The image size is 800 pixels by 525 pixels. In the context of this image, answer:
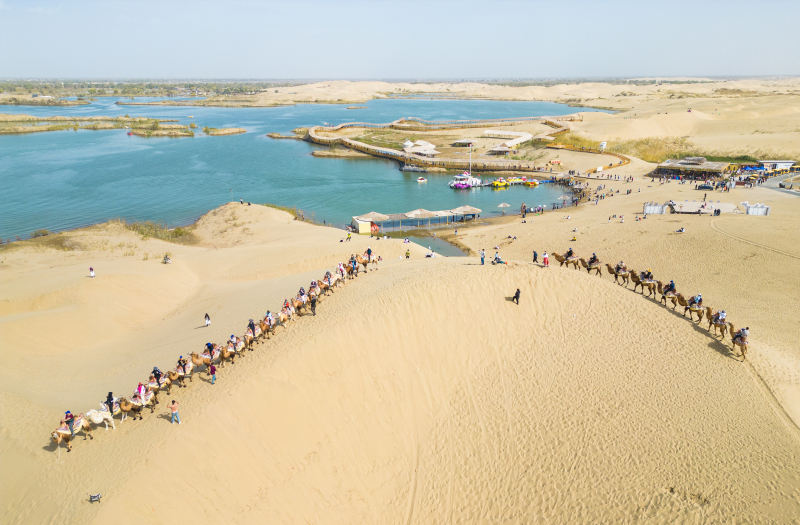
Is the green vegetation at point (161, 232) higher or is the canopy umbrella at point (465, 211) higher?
the canopy umbrella at point (465, 211)

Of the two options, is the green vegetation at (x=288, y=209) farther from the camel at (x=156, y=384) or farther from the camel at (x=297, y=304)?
the camel at (x=156, y=384)

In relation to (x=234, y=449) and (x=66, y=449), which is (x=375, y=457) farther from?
(x=66, y=449)

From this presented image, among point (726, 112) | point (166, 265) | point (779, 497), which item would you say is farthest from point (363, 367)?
point (726, 112)

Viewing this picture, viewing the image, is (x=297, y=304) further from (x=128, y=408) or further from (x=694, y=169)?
(x=694, y=169)

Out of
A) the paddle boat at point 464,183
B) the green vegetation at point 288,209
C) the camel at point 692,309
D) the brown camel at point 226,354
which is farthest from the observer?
the paddle boat at point 464,183

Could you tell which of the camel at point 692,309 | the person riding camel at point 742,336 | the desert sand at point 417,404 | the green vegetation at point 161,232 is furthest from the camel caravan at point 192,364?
the green vegetation at point 161,232

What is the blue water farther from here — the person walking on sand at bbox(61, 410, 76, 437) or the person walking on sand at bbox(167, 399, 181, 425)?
the person walking on sand at bbox(61, 410, 76, 437)

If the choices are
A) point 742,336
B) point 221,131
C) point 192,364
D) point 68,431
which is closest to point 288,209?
point 192,364
